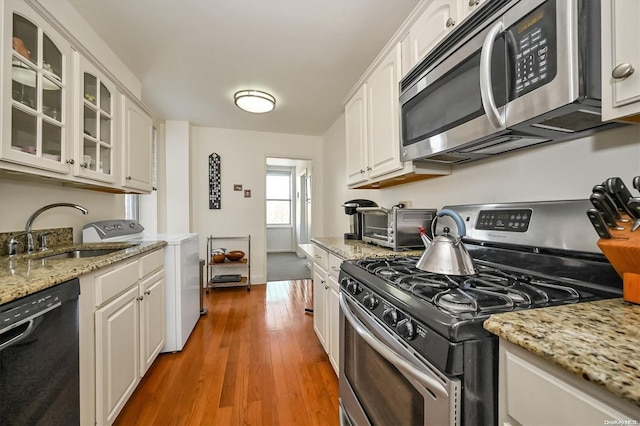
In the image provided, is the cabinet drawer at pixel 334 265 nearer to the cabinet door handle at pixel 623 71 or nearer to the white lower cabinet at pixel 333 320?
the white lower cabinet at pixel 333 320

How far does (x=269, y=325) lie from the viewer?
8.50ft

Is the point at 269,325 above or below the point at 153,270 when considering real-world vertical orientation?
below

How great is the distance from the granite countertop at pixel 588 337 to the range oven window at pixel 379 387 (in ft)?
1.12

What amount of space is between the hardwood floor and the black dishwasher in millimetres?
615

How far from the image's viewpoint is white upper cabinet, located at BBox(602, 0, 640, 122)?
0.58 metres

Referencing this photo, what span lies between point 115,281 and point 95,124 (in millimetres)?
1113

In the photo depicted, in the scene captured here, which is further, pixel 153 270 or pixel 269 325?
pixel 269 325

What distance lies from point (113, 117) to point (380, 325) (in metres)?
2.30

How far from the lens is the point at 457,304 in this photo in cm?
68

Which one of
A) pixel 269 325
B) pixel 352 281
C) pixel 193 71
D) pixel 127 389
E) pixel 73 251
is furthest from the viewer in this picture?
pixel 269 325

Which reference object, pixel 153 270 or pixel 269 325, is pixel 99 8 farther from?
pixel 269 325

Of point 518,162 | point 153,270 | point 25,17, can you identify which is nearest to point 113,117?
point 25,17

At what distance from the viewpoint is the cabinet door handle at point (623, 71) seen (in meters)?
0.59

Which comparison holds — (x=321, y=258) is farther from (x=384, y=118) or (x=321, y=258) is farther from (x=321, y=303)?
(x=384, y=118)
